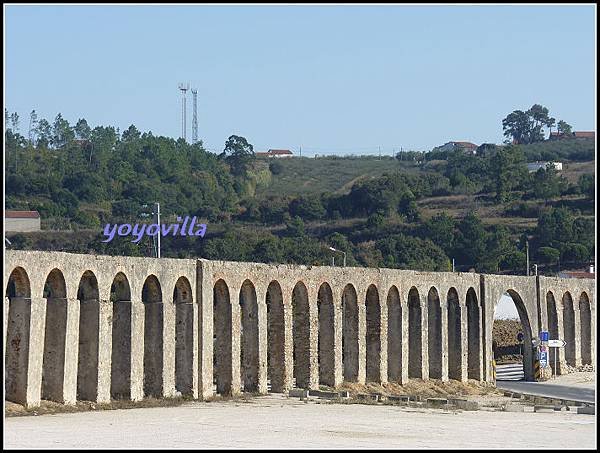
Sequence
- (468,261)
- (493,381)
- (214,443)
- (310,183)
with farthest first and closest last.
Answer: (310,183) → (468,261) → (493,381) → (214,443)

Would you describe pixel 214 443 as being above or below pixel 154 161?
below

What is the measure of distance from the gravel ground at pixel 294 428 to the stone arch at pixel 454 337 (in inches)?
626

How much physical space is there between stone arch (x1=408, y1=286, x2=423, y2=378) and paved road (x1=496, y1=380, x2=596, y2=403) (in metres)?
3.75

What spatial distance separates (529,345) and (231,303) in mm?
20874

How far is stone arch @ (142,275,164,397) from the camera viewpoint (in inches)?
1474

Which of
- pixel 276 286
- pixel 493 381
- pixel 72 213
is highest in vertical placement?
pixel 72 213

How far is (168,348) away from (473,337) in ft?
64.1

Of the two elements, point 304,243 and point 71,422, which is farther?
point 304,243

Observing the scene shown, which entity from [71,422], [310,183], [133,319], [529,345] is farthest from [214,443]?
[310,183]

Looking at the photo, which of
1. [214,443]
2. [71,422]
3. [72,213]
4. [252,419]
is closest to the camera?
Result: [214,443]

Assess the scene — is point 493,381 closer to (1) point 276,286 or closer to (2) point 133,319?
(1) point 276,286

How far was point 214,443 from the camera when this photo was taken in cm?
2634

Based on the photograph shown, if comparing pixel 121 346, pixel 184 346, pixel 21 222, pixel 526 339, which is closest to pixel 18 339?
pixel 121 346

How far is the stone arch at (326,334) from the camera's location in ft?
148
